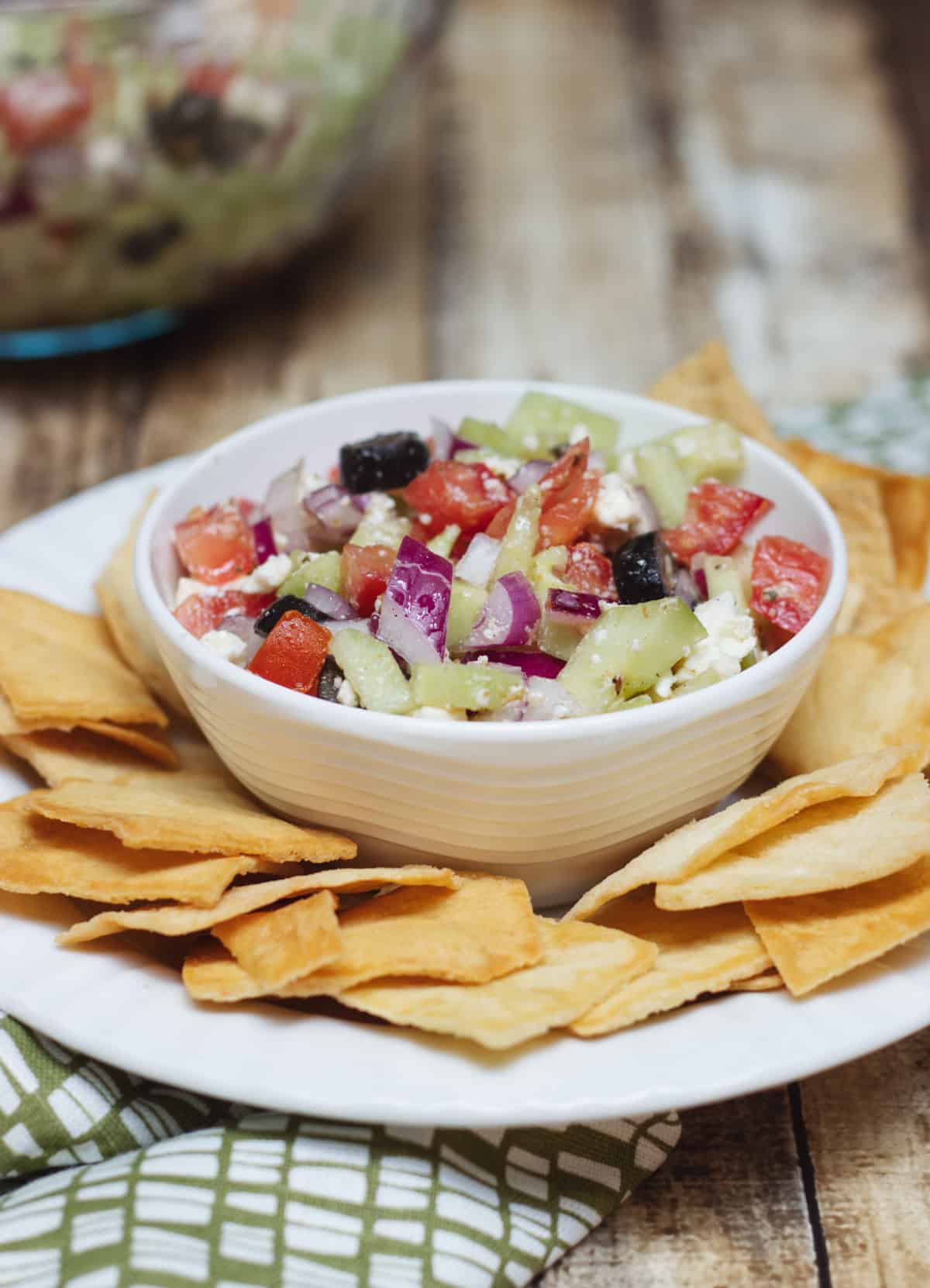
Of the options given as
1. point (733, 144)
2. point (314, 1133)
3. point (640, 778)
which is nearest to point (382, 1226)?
point (314, 1133)

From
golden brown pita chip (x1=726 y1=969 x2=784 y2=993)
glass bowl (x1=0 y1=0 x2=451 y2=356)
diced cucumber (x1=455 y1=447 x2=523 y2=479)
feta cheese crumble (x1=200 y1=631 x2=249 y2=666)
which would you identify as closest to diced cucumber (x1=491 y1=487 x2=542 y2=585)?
diced cucumber (x1=455 y1=447 x2=523 y2=479)

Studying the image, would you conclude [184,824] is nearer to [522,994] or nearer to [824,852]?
[522,994]

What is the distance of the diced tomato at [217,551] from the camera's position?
2027mm

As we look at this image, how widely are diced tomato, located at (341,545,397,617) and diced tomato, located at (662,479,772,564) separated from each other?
404mm

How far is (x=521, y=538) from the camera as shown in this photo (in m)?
1.87

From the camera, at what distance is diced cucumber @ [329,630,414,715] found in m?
1.68

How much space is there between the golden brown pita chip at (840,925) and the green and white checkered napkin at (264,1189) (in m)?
0.26

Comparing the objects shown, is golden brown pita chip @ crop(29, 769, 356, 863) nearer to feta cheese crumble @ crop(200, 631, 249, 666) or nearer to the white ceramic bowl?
the white ceramic bowl

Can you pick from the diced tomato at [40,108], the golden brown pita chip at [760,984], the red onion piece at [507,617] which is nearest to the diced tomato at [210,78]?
the diced tomato at [40,108]

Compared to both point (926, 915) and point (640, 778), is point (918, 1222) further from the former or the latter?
point (640, 778)

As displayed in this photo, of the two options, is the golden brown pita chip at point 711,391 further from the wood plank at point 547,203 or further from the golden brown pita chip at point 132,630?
the wood plank at point 547,203

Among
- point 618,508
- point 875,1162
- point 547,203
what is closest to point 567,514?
point 618,508

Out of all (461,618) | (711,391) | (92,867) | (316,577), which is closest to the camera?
(92,867)

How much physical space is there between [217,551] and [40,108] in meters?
1.48
